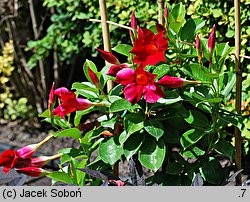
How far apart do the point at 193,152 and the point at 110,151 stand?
0.92 ft

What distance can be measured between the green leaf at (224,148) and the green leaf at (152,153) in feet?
0.69

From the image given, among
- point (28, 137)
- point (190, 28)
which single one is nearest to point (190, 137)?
point (190, 28)

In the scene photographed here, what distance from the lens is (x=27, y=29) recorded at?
4.28 m

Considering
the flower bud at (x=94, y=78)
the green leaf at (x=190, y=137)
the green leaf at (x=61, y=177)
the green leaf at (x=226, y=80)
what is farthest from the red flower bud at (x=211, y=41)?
the green leaf at (x=61, y=177)

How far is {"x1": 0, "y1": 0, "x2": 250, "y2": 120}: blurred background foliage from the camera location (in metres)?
2.64

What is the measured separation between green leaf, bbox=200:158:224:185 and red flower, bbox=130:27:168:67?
1.43ft

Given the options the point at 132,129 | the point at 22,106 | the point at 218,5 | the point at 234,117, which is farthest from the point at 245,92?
the point at 22,106

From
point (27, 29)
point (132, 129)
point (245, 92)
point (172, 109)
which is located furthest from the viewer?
point (27, 29)

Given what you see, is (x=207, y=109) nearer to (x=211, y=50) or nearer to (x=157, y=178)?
(x=211, y=50)

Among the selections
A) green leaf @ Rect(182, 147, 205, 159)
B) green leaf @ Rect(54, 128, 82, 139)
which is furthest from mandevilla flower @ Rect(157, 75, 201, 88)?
green leaf @ Rect(54, 128, 82, 139)

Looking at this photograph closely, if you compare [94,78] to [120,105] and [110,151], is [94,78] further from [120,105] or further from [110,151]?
[110,151]

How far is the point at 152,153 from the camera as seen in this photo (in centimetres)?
154

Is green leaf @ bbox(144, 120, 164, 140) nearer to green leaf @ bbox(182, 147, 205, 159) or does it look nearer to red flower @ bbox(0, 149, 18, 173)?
green leaf @ bbox(182, 147, 205, 159)

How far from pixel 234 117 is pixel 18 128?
3.14 metres
